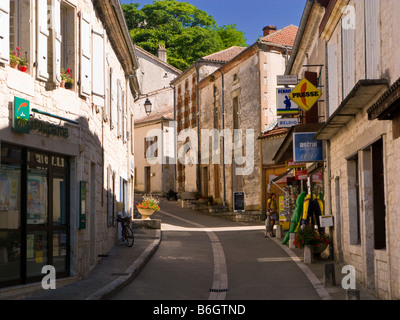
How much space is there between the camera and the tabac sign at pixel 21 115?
31.2ft

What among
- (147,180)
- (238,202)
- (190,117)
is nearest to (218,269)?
(238,202)

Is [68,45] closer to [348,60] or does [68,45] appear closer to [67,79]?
[67,79]

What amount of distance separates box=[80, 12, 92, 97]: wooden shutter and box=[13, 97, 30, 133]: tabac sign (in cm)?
248

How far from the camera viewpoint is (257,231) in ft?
79.9

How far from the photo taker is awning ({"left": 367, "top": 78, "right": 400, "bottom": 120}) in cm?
750

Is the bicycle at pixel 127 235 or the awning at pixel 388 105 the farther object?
the bicycle at pixel 127 235

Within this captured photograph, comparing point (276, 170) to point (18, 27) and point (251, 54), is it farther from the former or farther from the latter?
point (18, 27)

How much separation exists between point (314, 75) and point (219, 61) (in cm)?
2339

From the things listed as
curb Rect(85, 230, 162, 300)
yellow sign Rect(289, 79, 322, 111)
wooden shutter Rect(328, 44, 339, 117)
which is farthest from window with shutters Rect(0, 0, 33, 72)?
yellow sign Rect(289, 79, 322, 111)

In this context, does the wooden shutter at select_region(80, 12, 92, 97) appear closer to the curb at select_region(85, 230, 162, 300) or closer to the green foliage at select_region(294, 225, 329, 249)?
the curb at select_region(85, 230, 162, 300)

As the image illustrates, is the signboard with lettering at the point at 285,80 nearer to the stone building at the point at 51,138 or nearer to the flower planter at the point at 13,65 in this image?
the stone building at the point at 51,138
